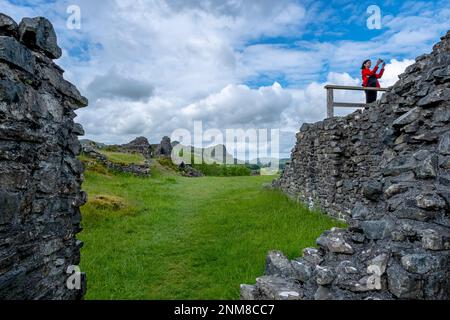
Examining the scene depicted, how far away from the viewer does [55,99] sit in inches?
165

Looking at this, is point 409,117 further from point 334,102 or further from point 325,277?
point 334,102

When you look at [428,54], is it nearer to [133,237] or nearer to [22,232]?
[22,232]

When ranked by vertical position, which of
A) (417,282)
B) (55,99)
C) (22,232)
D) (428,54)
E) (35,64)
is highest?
(428,54)

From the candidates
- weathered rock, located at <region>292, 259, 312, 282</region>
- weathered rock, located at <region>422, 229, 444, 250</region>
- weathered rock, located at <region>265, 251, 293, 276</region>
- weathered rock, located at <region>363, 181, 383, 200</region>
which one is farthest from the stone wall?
weathered rock, located at <region>422, 229, 444, 250</region>

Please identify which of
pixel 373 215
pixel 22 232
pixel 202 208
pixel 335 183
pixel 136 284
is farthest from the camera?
pixel 202 208

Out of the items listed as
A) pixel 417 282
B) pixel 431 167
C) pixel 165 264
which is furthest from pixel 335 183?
pixel 417 282

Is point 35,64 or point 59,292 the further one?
point 59,292

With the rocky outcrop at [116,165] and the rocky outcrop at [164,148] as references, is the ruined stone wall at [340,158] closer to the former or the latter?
the rocky outcrop at [116,165]

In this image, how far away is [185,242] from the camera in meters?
9.37

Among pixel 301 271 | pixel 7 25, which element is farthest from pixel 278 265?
pixel 7 25

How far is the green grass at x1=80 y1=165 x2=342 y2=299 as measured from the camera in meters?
6.34

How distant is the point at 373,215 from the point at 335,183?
23.4 feet

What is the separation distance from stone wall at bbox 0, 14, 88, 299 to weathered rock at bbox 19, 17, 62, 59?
0.03ft

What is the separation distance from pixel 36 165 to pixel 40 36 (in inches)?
61.3
